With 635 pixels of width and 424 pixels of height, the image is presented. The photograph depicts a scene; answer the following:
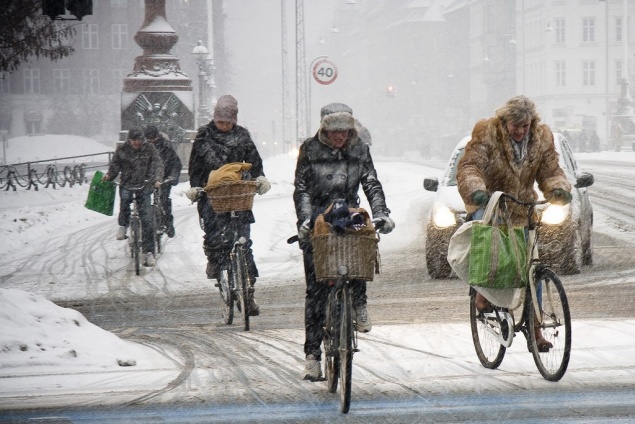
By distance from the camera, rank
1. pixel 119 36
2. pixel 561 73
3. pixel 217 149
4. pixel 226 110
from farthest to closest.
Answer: pixel 119 36 < pixel 561 73 < pixel 217 149 < pixel 226 110

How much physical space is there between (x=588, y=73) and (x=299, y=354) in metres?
79.2

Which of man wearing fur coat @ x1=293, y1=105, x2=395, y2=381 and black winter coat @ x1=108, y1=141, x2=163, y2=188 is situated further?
black winter coat @ x1=108, y1=141, x2=163, y2=188

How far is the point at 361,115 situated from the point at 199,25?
42.1 meters

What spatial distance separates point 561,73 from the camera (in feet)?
277

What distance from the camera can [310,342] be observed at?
6930 mm

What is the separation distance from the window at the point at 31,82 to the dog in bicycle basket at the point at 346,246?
3429 inches

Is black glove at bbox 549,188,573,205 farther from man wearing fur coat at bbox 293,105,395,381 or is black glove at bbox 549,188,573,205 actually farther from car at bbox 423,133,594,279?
car at bbox 423,133,594,279

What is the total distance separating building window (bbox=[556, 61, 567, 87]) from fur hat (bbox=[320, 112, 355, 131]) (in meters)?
80.0

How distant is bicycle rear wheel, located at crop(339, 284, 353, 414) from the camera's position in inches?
237

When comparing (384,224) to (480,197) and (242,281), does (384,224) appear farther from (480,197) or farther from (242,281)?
(242,281)

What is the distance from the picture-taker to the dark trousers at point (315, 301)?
6824mm

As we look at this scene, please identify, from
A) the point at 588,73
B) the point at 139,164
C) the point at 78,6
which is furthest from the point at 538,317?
the point at 588,73

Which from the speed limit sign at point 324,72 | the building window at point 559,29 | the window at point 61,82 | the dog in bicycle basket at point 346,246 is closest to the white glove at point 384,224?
the dog in bicycle basket at point 346,246

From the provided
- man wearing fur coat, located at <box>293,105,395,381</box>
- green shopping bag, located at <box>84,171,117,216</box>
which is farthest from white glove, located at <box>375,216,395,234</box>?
green shopping bag, located at <box>84,171,117,216</box>
